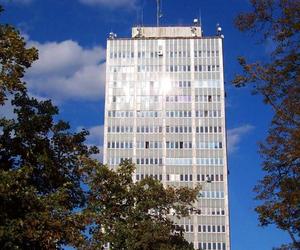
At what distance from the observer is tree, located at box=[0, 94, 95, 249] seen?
861 inches

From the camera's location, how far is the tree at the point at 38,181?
21859 millimetres

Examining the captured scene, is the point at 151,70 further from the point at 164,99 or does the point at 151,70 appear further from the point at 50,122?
the point at 50,122

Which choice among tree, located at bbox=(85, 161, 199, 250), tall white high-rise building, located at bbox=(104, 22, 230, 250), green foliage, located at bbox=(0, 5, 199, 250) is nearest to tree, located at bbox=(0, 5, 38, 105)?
green foliage, located at bbox=(0, 5, 199, 250)

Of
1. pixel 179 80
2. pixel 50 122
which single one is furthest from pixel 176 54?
pixel 50 122

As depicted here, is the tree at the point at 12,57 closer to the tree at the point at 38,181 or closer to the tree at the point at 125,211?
the tree at the point at 38,181

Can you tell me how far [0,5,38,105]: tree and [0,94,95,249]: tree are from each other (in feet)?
10.3

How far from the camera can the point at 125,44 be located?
431 feet

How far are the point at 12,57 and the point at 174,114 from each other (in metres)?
106

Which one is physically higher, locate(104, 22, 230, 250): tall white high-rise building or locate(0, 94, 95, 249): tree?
locate(104, 22, 230, 250): tall white high-rise building

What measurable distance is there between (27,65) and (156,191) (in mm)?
17753

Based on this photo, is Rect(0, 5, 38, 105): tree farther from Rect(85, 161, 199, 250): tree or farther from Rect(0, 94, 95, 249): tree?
Rect(85, 161, 199, 250): tree

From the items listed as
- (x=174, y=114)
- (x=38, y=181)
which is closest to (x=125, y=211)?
(x=38, y=181)

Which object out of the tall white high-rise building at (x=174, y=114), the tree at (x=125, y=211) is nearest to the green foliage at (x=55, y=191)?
the tree at (x=125, y=211)

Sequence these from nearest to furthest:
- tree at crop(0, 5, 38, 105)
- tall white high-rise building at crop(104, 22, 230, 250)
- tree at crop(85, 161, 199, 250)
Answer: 1. tree at crop(0, 5, 38, 105)
2. tree at crop(85, 161, 199, 250)
3. tall white high-rise building at crop(104, 22, 230, 250)
